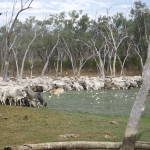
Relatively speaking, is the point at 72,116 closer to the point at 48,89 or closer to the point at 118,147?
the point at 118,147

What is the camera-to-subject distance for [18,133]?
10.8m

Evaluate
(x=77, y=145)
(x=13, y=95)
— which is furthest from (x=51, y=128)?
(x=13, y=95)

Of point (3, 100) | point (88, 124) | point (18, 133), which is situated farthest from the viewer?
point (3, 100)

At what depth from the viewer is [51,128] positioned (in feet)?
38.2

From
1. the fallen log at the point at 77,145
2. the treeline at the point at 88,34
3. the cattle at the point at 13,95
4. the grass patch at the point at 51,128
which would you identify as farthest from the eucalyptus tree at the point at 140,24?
the fallen log at the point at 77,145

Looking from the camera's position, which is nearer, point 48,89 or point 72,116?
point 72,116

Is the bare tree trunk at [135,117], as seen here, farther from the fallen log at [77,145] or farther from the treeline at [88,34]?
the treeline at [88,34]

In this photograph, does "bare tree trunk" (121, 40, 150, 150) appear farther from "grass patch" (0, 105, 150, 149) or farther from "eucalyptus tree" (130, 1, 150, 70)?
"eucalyptus tree" (130, 1, 150, 70)

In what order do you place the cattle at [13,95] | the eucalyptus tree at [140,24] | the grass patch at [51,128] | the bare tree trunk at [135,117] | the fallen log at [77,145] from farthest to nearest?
the eucalyptus tree at [140,24] < the cattle at [13,95] < the grass patch at [51,128] < the fallen log at [77,145] < the bare tree trunk at [135,117]

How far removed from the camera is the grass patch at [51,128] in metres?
9.88

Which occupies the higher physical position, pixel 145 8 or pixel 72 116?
pixel 145 8

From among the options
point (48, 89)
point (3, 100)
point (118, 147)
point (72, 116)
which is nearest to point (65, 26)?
point (48, 89)

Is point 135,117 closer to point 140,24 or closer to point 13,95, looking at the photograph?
point 13,95

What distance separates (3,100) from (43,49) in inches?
1924
